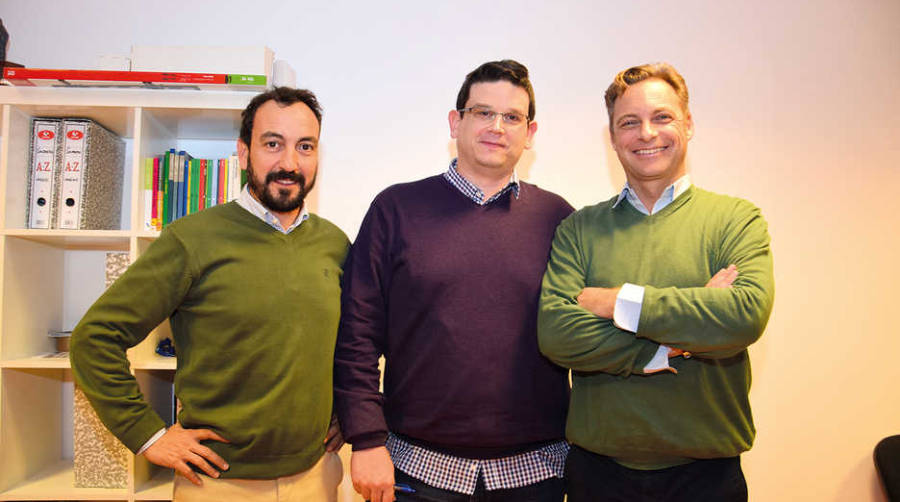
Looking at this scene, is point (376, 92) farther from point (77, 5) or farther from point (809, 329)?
point (809, 329)

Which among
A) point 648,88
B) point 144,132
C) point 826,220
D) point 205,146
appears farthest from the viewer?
point 826,220

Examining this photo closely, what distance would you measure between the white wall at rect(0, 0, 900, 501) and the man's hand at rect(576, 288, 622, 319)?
1222 millimetres

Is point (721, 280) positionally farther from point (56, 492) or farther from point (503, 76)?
point (56, 492)

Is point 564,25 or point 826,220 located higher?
point 564,25

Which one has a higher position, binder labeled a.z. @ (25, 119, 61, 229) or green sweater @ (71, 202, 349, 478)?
binder labeled a.z. @ (25, 119, 61, 229)

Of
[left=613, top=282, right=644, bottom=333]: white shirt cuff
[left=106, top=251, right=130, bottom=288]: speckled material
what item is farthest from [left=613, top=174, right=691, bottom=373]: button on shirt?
[left=106, top=251, right=130, bottom=288]: speckled material

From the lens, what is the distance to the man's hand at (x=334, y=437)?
1788 mm

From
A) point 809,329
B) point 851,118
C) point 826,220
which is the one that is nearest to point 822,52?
point 851,118

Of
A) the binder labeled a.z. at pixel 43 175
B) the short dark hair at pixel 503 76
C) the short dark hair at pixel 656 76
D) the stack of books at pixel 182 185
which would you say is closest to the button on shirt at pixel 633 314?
the short dark hair at pixel 656 76

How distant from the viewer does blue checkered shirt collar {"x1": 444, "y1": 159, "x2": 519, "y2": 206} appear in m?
1.80

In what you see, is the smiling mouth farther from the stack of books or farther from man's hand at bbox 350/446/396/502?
the stack of books

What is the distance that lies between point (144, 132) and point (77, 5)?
921mm

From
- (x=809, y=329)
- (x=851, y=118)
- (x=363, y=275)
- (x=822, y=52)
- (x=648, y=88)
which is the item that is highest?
(x=822, y=52)

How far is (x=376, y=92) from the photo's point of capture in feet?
8.75
